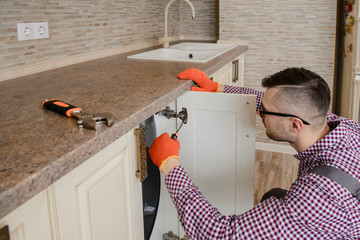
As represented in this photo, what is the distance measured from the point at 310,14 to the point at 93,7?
170cm

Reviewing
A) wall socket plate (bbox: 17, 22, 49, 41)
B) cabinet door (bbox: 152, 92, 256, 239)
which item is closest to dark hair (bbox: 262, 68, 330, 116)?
cabinet door (bbox: 152, 92, 256, 239)

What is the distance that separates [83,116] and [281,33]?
2.35m

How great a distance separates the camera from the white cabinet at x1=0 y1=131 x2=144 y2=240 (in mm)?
737

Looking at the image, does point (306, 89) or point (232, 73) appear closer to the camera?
point (306, 89)

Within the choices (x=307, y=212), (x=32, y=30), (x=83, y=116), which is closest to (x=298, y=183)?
(x=307, y=212)

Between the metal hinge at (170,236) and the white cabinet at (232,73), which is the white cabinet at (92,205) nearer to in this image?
the metal hinge at (170,236)

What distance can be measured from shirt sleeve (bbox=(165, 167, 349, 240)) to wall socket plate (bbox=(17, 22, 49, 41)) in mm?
1028

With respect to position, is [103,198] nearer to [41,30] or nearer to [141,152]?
[141,152]

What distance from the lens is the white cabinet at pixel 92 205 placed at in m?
0.74

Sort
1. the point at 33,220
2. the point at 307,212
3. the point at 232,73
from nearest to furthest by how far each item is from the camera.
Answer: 1. the point at 33,220
2. the point at 307,212
3. the point at 232,73

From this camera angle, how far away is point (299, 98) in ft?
3.58

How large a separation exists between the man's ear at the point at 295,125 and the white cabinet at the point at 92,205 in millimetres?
522

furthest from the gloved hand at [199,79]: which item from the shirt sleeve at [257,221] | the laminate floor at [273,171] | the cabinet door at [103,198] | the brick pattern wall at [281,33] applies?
the brick pattern wall at [281,33]

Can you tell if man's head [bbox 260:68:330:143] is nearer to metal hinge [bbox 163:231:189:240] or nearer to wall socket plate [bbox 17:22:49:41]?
metal hinge [bbox 163:231:189:240]
